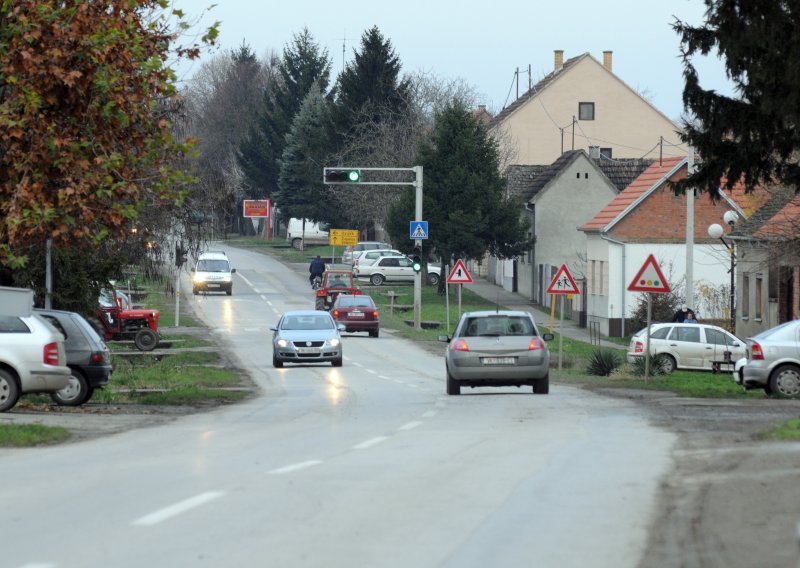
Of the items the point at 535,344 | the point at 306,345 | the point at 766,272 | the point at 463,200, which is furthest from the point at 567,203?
the point at 535,344

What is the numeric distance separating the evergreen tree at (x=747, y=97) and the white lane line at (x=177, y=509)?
1359 cm

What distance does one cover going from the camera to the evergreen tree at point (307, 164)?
102375 mm

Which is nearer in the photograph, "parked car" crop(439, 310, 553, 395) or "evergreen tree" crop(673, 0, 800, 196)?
"evergreen tree" crop(673, 0, 800, 196)

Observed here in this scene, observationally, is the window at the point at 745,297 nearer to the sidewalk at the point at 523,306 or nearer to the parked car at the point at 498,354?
the sidewalk at the point at 523,306

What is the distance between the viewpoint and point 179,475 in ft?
39.9

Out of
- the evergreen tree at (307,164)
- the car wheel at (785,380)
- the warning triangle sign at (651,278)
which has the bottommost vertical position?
the car wheel at (785,380)

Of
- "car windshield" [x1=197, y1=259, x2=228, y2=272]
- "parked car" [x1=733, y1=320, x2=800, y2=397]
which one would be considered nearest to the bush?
"parked car" [x1=733, y1=320, x2=800, y2=397]

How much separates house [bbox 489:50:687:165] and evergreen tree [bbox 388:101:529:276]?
21727mm

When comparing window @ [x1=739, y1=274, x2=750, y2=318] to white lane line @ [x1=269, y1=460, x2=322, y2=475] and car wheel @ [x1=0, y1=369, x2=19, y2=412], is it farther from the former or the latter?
white lane line @ [x1=269, y1=460, x2=322, y2=475]

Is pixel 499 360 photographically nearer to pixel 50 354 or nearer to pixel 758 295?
pixel 50 354

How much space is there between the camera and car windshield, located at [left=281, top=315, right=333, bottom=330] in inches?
1564

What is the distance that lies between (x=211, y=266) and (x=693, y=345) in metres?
38.4

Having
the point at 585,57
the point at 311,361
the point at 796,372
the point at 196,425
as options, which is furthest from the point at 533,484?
the point at 585,57

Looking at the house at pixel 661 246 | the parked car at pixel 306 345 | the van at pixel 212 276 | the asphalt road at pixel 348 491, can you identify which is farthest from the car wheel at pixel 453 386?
the van at pixel 212 276
